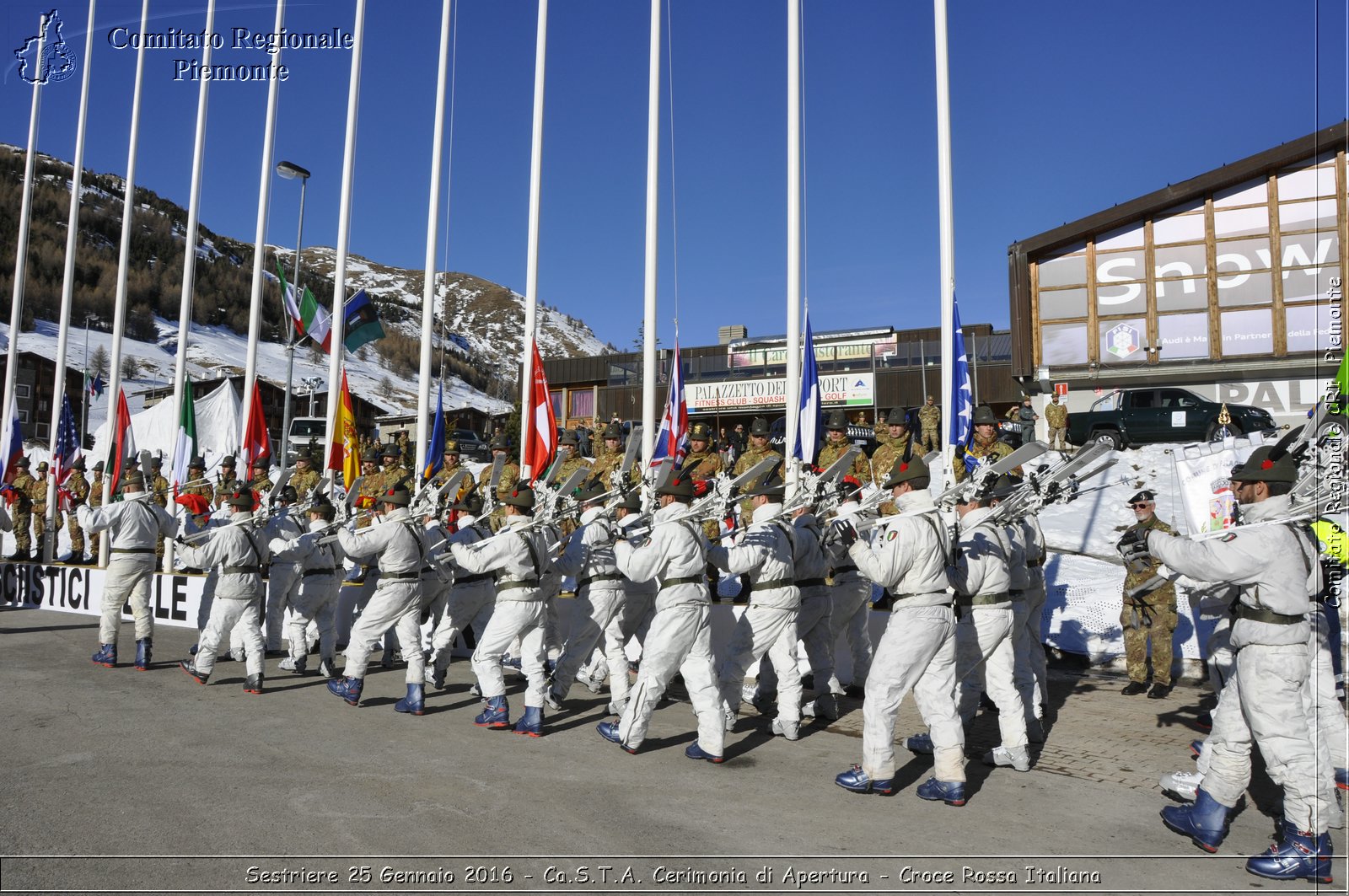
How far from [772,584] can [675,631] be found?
0.99m

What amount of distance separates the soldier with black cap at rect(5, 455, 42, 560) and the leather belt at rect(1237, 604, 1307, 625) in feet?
71.4

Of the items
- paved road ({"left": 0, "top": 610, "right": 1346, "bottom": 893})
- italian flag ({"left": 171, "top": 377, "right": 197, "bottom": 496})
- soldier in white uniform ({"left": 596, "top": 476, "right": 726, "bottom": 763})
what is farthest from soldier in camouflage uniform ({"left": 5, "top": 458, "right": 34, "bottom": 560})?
soldier in white uniform ({"left": 596, "top": 476, "right": 726, "bottom": 763})

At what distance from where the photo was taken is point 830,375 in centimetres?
3400

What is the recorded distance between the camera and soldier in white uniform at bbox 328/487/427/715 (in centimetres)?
865

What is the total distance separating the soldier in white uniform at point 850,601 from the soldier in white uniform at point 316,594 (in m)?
5.40

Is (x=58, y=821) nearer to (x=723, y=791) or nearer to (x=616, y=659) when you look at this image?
(x=723, y=791)

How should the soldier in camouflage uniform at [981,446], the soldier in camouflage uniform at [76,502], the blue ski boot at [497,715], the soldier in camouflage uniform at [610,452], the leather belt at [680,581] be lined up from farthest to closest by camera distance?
the soldier in camouflage uniform at [76,502] → the soldier in camouflage uniform at [610,452] → the soldier in camouflage uniform at [981,446] → the blue ski boot at [497,715] → the leather belt at [680,581]

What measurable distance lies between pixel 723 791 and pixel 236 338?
3196 inches

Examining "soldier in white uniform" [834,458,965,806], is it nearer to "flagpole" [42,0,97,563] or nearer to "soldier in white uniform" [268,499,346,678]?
"soldier in white uniform" [268,499,346,678]

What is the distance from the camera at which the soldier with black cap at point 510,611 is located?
783 centimetres

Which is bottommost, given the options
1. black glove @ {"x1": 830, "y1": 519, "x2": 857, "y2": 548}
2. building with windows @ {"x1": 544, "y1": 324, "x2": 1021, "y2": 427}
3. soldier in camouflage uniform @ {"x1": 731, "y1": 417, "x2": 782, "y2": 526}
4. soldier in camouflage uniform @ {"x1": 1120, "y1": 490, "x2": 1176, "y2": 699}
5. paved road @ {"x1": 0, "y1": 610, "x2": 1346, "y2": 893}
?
paved road @ {"x1": 0, "y1": 610, "x2": 1346, "y2": 893}

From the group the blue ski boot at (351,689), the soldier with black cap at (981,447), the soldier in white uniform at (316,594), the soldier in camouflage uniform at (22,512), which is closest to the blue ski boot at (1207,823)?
the soldier with black cap at (981,447)

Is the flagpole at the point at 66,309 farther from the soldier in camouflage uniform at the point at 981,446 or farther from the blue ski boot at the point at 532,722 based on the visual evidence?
the soldier in camouflage uniform at the point at 981,446

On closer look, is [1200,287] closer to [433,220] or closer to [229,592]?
[433,220]
